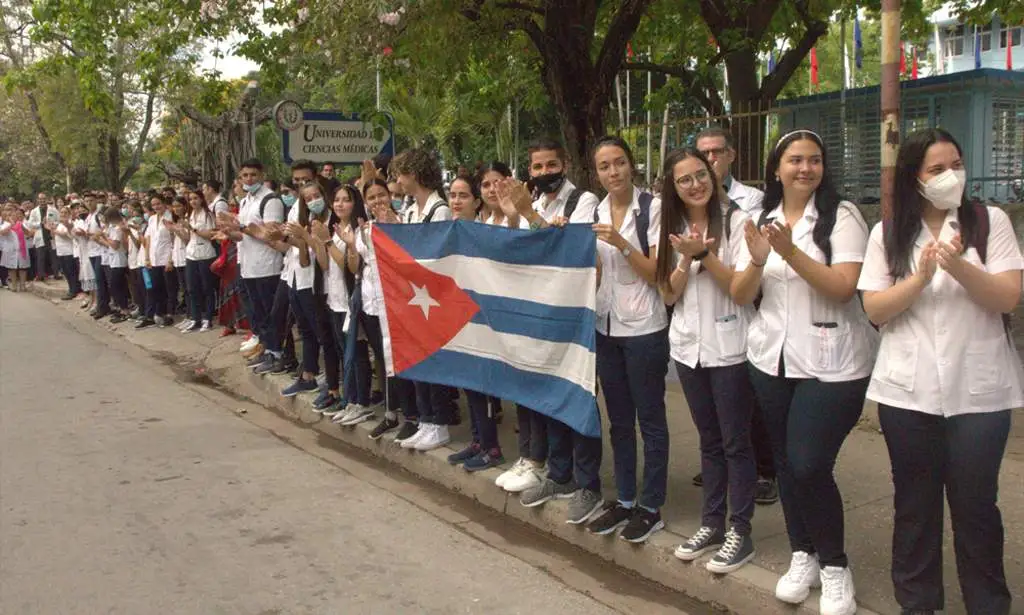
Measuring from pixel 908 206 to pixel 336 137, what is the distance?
7.50 metres

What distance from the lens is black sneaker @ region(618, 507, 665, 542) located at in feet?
15.1

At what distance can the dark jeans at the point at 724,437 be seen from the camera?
13.6 feet

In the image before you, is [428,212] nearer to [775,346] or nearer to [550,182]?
[550,182]

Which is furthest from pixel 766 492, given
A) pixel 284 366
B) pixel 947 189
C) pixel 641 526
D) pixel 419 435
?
pixel 284 366

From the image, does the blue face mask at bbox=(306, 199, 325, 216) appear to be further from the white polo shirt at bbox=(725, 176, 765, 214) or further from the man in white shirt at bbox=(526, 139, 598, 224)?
the white polo shirt at bbox=(725, 176, 765, 214)

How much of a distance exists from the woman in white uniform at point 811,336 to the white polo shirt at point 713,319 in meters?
0.27

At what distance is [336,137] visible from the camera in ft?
32.6

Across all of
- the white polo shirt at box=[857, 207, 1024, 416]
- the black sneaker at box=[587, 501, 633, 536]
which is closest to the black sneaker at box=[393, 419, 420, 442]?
the black sneaker at box=[587, 501, 633, 536]

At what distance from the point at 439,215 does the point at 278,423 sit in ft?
9.26

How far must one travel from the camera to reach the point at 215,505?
18.5 ft

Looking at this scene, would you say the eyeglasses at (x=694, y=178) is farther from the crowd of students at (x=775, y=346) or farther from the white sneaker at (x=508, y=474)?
the white sneaker at (x=508, y=474)

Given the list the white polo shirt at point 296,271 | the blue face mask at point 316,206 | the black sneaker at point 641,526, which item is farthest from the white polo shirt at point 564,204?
the white polo shirt at point 296,271

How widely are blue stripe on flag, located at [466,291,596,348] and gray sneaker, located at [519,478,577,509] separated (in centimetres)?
84

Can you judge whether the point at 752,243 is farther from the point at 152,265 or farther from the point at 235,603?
the point at 152,265
